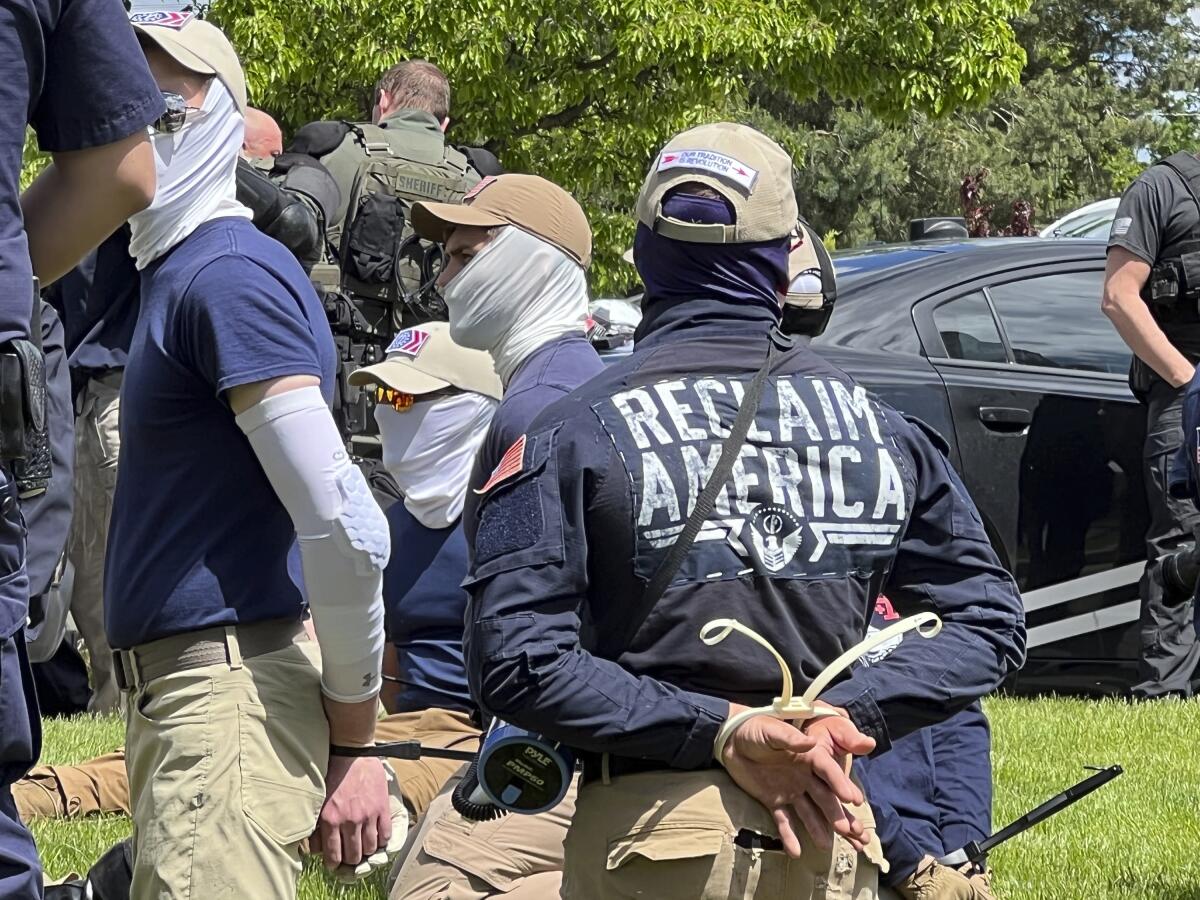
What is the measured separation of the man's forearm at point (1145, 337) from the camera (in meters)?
6.71

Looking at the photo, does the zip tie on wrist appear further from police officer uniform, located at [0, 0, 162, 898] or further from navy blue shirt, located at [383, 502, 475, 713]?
navy blue shirt, located at [383, 502, 475, 713]

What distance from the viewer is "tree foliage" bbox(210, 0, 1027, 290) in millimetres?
Result: 16172

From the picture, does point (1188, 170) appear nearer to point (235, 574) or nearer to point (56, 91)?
point (235, 574)

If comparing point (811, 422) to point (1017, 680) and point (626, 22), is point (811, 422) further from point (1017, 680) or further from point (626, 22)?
point (626, 22)

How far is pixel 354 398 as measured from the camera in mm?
7848

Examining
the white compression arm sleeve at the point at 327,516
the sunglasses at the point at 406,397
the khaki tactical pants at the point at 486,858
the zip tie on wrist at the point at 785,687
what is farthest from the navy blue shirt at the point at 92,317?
the zip tie on wrist at the point at 785,687

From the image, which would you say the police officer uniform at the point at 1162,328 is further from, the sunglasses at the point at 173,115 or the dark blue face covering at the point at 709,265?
the sunglasses at the point at 173,115

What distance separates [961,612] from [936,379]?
162 inches

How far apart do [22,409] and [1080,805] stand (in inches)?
163

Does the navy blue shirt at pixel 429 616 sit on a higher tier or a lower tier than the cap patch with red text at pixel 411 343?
lower

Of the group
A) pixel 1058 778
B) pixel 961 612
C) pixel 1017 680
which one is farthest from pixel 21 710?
pixel 1017 680

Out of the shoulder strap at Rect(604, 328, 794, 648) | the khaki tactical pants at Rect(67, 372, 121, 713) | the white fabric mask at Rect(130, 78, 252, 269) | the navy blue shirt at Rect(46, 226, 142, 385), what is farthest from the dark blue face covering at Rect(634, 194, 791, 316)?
the khaki tactical pants at Rect(67, 372, 121, 713)

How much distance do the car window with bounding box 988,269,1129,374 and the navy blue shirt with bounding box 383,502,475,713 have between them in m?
3.10

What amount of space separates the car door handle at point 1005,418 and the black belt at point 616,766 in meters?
4.44
